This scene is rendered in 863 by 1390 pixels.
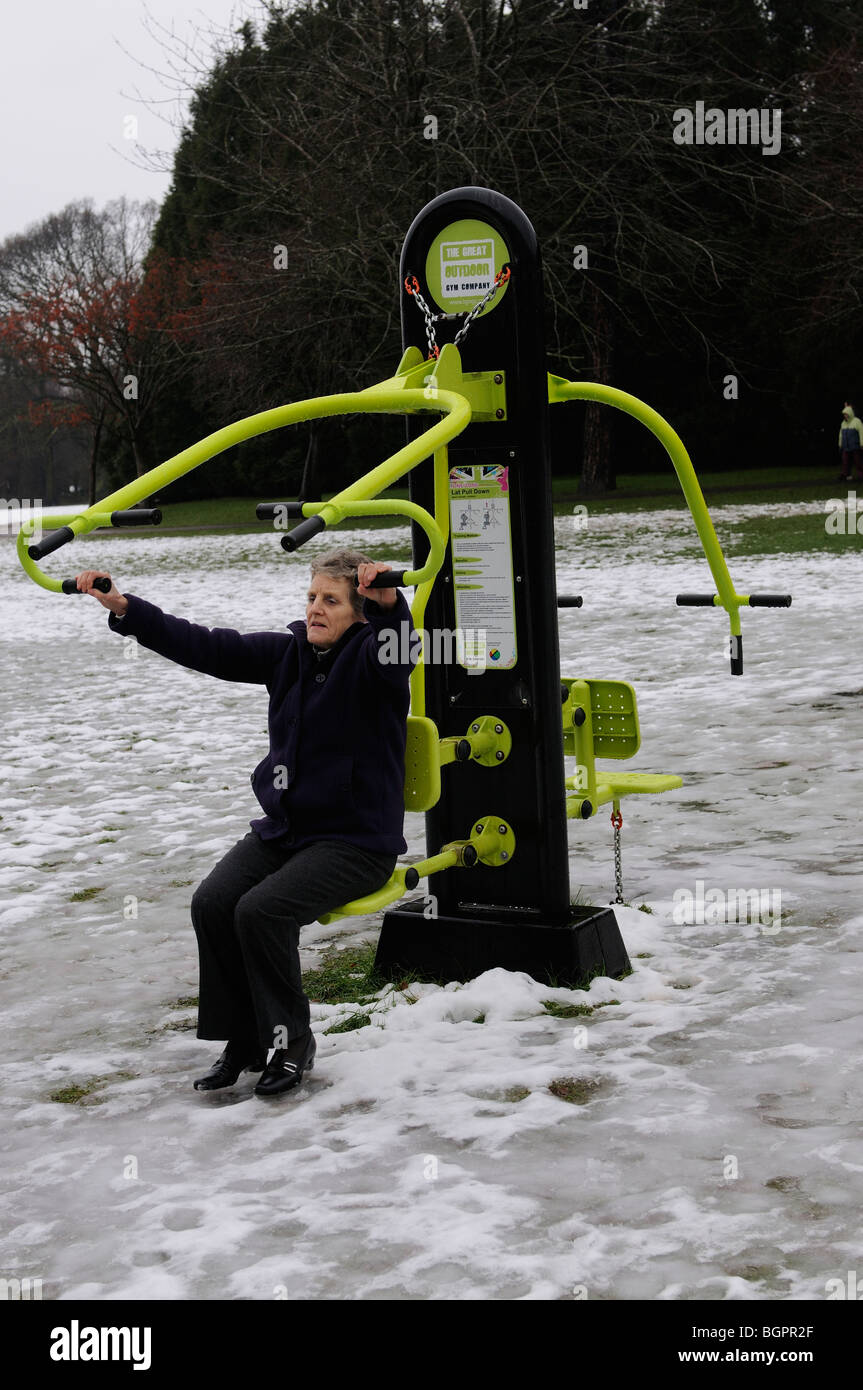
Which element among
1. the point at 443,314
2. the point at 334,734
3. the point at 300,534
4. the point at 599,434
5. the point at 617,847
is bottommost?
the point at 617,847

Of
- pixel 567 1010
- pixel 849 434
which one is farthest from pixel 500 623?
pixel 849 434

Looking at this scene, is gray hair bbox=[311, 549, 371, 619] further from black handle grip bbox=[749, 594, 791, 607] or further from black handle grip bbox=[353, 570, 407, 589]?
black handle grip bbox=[749, 594, 791, 607]

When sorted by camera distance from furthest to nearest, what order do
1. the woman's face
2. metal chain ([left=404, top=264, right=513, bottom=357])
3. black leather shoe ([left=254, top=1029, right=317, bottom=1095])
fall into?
1. metal chain ([left=404, top=264, right=513, bottom=357])
2. the woman's face
3. black leather shoe ([left=254, top=1029, right=317, bottom=1095])

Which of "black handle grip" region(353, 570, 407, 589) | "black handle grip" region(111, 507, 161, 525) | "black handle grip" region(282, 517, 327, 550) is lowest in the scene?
"black handle grip" region(353, 570, 407, 589)

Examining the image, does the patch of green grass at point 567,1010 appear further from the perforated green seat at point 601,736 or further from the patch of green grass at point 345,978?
the perforated green seat at point 601,736

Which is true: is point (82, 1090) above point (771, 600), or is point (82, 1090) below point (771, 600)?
below

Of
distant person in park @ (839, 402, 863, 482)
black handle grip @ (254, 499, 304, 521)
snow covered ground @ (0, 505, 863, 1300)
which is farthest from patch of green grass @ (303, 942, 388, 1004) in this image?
distant person in park @ (839, 402, 863, 482)

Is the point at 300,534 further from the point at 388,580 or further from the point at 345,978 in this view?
the point at 345,978

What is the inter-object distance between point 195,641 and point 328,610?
346mm

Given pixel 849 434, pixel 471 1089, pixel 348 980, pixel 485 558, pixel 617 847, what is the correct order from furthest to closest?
1. pixel 849 434
2. pixel 617 847
3. pixel 348 980
4. pixel 485 558
5. pixel 471 1089

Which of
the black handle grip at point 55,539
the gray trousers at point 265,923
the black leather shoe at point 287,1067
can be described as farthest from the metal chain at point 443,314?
the black leather shoe at point 287,1067

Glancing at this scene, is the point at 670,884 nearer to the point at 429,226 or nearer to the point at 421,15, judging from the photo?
the point at 429,226

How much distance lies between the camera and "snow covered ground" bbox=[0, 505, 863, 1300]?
292cm

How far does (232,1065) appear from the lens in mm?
3889
